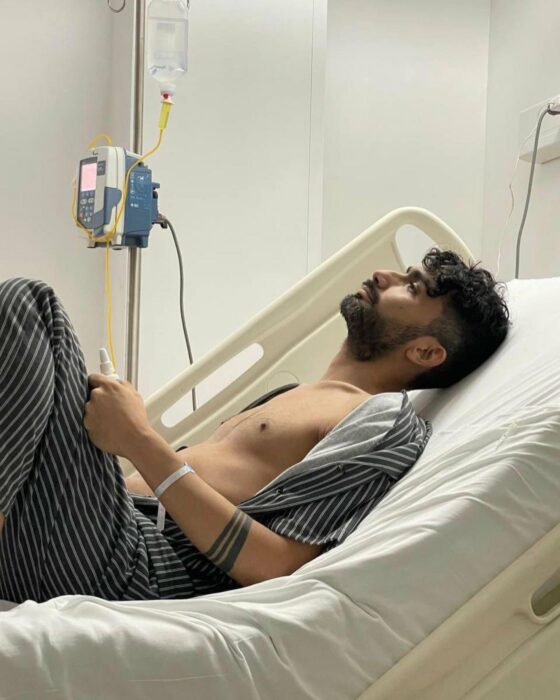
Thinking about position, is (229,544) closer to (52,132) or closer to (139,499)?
(139,499)

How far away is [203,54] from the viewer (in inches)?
109

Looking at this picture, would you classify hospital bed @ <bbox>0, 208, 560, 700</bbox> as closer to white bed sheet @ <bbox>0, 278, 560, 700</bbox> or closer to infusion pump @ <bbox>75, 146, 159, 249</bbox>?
white bed sheet @ <bbox>0, 278, 560, 700</bbox>

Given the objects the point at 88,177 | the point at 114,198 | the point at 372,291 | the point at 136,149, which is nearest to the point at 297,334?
the point at 372,291

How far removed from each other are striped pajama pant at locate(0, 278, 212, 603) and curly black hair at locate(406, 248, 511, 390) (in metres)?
0.76

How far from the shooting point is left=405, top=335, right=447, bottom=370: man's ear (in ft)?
5.77

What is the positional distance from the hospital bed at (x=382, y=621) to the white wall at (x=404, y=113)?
2219 mm

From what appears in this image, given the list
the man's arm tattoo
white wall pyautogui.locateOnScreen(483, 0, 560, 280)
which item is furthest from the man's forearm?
white wall pyautogui.locateOnScreen(483, 0, 560, 280)

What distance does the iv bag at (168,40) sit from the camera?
2.52 meters

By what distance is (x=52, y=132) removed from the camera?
3.01m

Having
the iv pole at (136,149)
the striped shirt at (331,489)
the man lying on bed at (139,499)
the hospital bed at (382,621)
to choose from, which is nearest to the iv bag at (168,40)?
the iv pole at (136,149)

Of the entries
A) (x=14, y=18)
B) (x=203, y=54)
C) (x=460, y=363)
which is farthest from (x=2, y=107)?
(x=460, y=363)

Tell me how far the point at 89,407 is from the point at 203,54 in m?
1.80

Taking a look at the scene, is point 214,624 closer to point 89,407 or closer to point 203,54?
point 89,407

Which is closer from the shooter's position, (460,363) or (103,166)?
(460,363)
